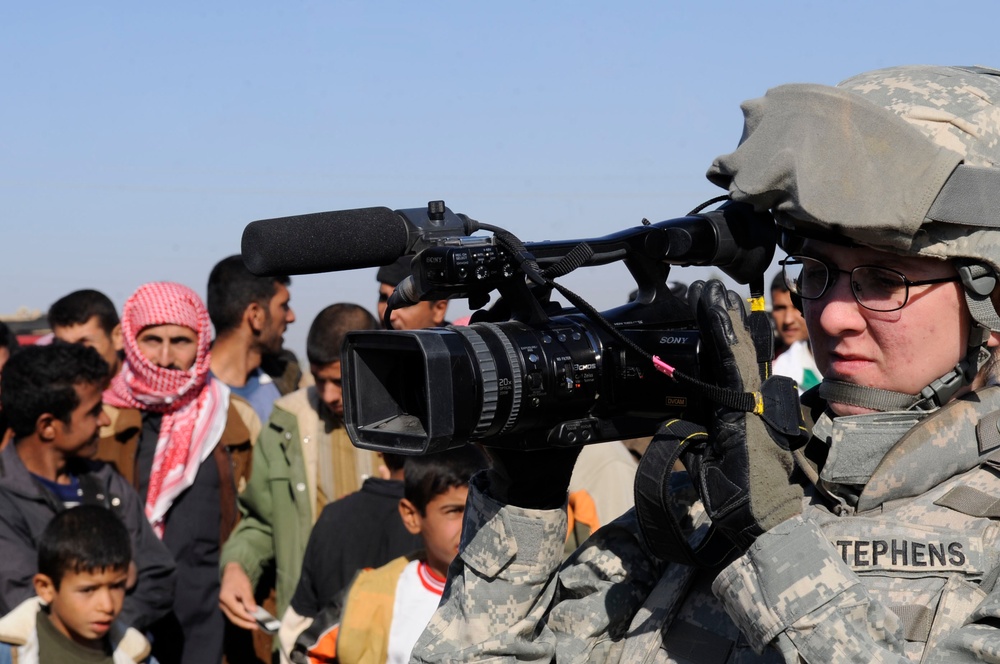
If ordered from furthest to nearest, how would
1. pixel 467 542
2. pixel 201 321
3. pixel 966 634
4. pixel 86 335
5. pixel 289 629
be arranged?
pixel 86 335 < pixel 201 321 < pixel 289 629 < pixel 467 542 < pixel 966 634

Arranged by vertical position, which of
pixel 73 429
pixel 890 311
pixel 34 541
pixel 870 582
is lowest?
pixel 34 541

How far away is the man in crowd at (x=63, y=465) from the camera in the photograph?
4645mm

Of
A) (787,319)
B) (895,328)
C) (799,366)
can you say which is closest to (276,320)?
(799,366)

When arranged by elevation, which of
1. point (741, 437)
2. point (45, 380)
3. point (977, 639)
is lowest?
point (45, 380)

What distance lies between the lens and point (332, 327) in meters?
5.36

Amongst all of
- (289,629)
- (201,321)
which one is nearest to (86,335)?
(201,321)

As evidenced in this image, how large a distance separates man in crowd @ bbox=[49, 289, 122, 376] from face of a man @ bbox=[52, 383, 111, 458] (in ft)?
5.04

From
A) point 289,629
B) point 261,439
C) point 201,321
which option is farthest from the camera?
point 201,321

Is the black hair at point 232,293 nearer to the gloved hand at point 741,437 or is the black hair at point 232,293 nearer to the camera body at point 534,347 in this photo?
the camera body at point 534,347

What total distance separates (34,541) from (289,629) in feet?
3.35

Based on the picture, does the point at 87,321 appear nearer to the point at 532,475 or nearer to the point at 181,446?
the point at 181,446

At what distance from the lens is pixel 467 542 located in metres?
2.33

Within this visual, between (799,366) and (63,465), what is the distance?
12.7ft

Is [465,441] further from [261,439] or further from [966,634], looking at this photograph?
[261,439]
